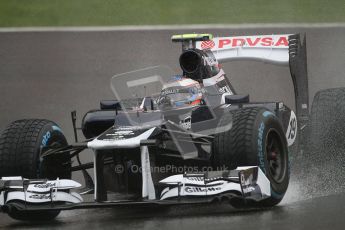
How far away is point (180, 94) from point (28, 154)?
6.45ft

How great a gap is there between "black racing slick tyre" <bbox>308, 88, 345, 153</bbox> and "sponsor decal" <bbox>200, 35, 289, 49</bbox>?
1.14m

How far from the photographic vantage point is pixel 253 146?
1009 cm

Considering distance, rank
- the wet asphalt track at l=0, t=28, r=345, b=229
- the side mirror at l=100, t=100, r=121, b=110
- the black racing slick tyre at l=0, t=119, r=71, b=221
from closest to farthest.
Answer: the black racing slick tyre at l=0, t=119, r=71, b=221, the side mirror at l=100, t=100, r=121, b=110, the wet asphalt track at l=0, t=28, r=345, b=229

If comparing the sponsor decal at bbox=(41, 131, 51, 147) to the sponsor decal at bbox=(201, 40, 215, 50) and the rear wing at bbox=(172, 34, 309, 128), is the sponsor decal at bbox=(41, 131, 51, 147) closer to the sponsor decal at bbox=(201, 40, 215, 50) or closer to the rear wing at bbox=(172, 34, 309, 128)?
the rear wing at bbox=(172, 34, 309, 128)

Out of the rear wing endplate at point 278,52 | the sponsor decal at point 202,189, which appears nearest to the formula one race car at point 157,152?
the sponsor decal at point 202,189

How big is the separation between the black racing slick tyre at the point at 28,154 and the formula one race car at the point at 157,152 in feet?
0.04

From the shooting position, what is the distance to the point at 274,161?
10766 mm

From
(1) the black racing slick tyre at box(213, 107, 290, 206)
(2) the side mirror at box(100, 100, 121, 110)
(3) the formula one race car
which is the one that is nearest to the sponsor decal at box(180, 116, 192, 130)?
(3) the formula one race car

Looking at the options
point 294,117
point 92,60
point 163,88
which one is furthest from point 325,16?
point 163,88

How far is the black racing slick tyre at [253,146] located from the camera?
10102 mm

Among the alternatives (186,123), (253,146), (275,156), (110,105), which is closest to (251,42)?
(110,105)

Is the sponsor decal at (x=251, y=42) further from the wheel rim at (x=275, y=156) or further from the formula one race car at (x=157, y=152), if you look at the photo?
the wheel rim at (x=275, y=156)

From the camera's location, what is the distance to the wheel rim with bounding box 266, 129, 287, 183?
10656 mm

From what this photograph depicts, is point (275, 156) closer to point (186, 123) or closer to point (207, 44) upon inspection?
point (186, 123)
